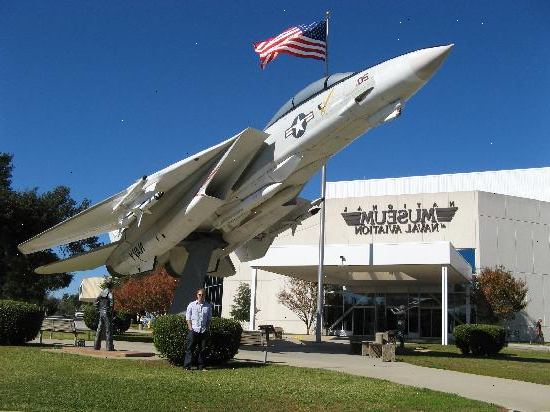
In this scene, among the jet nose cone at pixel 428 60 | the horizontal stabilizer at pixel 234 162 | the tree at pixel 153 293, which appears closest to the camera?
the jet nose cone at pixel 428 60

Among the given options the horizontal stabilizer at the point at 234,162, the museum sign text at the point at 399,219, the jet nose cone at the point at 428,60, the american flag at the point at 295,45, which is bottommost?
the horizontal stabilizer at the point at 234,162

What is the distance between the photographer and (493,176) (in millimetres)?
56406

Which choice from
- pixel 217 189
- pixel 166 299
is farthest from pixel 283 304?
pixel 217 189

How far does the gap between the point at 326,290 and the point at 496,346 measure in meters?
24.8

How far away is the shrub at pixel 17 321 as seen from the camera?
50.7ft

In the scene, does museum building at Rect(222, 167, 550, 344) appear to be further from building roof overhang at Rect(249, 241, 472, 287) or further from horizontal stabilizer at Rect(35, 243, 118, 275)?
horizontal stabilizer at Rect(35, 243, 118, 275)

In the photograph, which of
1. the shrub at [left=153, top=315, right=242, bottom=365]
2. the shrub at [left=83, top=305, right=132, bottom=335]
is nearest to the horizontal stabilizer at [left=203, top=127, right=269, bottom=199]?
the shrub at [left=153, top=315, right=242, bottom=365]

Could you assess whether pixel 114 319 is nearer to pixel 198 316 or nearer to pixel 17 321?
pixel 17 321

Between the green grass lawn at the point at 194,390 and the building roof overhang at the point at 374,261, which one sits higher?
the building roof overhang at the point at 374,261

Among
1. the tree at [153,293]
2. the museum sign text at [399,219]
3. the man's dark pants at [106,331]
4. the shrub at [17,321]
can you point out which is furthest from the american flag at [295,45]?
the tree at [153,293]

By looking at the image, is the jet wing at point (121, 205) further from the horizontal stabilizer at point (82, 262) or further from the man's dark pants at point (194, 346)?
the man's dark pants at point (194, 346)

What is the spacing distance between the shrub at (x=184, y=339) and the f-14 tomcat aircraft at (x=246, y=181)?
4146 millimetres

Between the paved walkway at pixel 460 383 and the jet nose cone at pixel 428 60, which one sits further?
the jet nose cone at pixel 428 60

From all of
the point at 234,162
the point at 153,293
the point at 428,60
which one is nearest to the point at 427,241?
the point at 153,293
